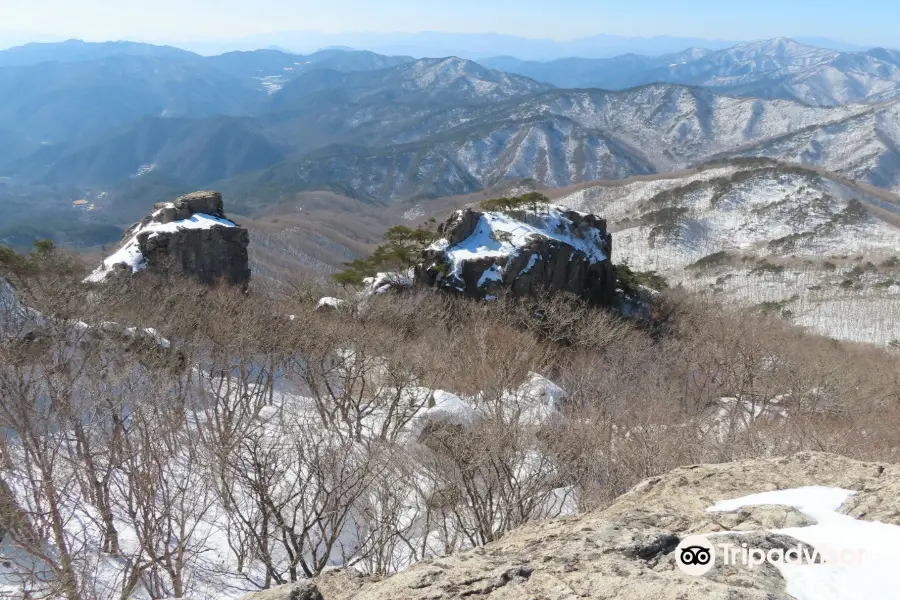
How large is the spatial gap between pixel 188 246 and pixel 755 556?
1284 inches

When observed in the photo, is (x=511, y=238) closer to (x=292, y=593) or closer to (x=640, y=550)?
(x=640, y=550)

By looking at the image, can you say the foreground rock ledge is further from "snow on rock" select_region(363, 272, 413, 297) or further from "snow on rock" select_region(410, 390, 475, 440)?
"snow on rock" select_region(363, 272, 413, 297)

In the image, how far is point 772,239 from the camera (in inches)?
4488

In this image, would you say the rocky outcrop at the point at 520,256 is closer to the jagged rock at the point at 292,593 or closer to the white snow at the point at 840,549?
the white snow at the point at 840,549

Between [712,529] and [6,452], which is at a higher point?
[712,529]

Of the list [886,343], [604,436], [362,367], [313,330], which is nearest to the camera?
[604,436]

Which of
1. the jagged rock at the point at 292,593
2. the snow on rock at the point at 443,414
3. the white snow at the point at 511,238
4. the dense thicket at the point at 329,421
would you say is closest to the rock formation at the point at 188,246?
the dense thicket at the point at 329,421

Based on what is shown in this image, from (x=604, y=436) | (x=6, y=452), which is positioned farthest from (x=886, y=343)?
(x=6, y=452)

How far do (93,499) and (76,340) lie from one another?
7.46m

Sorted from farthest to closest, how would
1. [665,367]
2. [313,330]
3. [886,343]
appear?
[886,343] < [665,367] < [313,330]

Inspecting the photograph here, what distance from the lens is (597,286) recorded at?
36.2 metres

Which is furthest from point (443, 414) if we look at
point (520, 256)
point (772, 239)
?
point (772, 239)

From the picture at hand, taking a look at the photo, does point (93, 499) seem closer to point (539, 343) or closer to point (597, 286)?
point (539, 343)

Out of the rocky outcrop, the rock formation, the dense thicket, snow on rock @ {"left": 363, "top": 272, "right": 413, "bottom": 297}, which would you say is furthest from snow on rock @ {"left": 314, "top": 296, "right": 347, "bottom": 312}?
the rock formation
